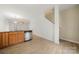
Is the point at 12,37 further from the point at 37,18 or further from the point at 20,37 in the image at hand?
the point at 37,18

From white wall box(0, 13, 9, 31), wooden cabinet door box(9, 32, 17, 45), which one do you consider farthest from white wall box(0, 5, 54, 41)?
wooden cabinet door box(9, 32, 17, 45)

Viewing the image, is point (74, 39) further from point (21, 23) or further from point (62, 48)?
point (21, 23)

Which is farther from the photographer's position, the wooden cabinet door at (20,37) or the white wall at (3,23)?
the wooden cabinet door at (20,37)

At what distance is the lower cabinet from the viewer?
2.77 meters

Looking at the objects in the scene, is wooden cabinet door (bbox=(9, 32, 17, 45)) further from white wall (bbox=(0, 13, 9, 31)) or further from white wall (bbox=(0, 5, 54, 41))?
white wall (bbox=(0, 5, 54, 41))

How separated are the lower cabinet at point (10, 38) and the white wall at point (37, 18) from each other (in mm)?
355

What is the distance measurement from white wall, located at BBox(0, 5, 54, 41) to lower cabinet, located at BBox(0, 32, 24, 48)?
0.36 metres

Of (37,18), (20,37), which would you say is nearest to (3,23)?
(20,37)

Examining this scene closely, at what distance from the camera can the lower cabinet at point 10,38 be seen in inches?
109

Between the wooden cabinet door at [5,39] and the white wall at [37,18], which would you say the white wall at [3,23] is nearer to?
the wooden cabinet door at [5,39]

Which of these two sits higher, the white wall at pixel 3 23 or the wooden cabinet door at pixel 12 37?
the white wall at pixel 3 23

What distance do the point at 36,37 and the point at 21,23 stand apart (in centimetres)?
46

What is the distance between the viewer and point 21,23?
2.81 meters

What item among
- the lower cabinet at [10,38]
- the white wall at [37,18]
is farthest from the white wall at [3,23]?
the white wall at [37,18]
